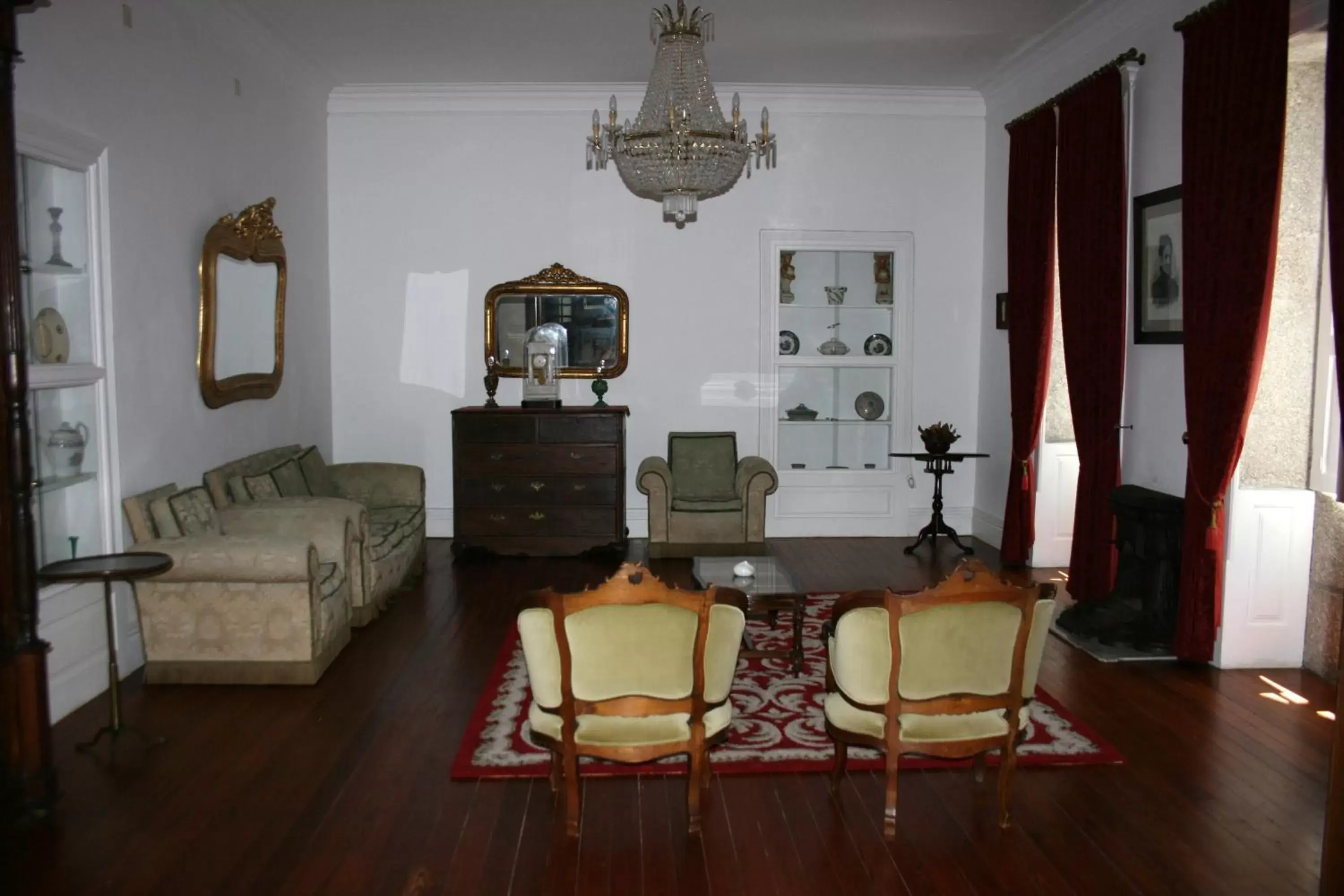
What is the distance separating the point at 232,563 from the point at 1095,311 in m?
5.06

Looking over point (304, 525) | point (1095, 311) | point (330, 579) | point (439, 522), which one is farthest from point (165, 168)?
point (1095, 311)

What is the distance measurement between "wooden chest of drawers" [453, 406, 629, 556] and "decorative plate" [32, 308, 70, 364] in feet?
11.1

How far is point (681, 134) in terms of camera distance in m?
5.08

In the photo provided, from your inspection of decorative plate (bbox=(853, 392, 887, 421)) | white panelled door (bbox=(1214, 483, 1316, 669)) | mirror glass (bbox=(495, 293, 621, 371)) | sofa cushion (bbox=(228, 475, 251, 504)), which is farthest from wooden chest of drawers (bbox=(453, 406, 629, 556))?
white panelled door (bbox=(1214, 483, 1316, 669))

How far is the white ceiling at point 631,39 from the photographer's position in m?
6.52

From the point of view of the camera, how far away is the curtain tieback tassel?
520 cm

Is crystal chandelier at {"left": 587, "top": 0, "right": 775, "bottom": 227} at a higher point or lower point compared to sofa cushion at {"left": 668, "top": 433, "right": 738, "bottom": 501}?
higher

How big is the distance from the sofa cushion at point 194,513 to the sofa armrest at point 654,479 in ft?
10.6

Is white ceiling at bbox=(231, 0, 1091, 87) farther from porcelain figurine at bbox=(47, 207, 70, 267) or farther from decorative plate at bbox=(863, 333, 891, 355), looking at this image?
porcelain figurine at bbox=(47, 207, 70, 267)

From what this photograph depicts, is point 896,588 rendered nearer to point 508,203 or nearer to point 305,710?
point 305,710

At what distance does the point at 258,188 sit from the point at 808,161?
432 cm

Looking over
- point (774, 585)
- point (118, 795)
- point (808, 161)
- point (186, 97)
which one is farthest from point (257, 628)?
point (808, 161)

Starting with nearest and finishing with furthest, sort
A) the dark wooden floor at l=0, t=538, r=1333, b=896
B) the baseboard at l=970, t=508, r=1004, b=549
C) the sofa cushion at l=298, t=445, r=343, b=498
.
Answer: the dark wooden floor at l=0, t=538, r=1333, b=896 < the sofa cushion at l=298, t=445, r=343, b=498 < the baseboard at l=970, t=508, r=1004, b=549

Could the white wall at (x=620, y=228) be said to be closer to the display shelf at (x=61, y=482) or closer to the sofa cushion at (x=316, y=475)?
the sofa cushion at (x=316, y=475)
